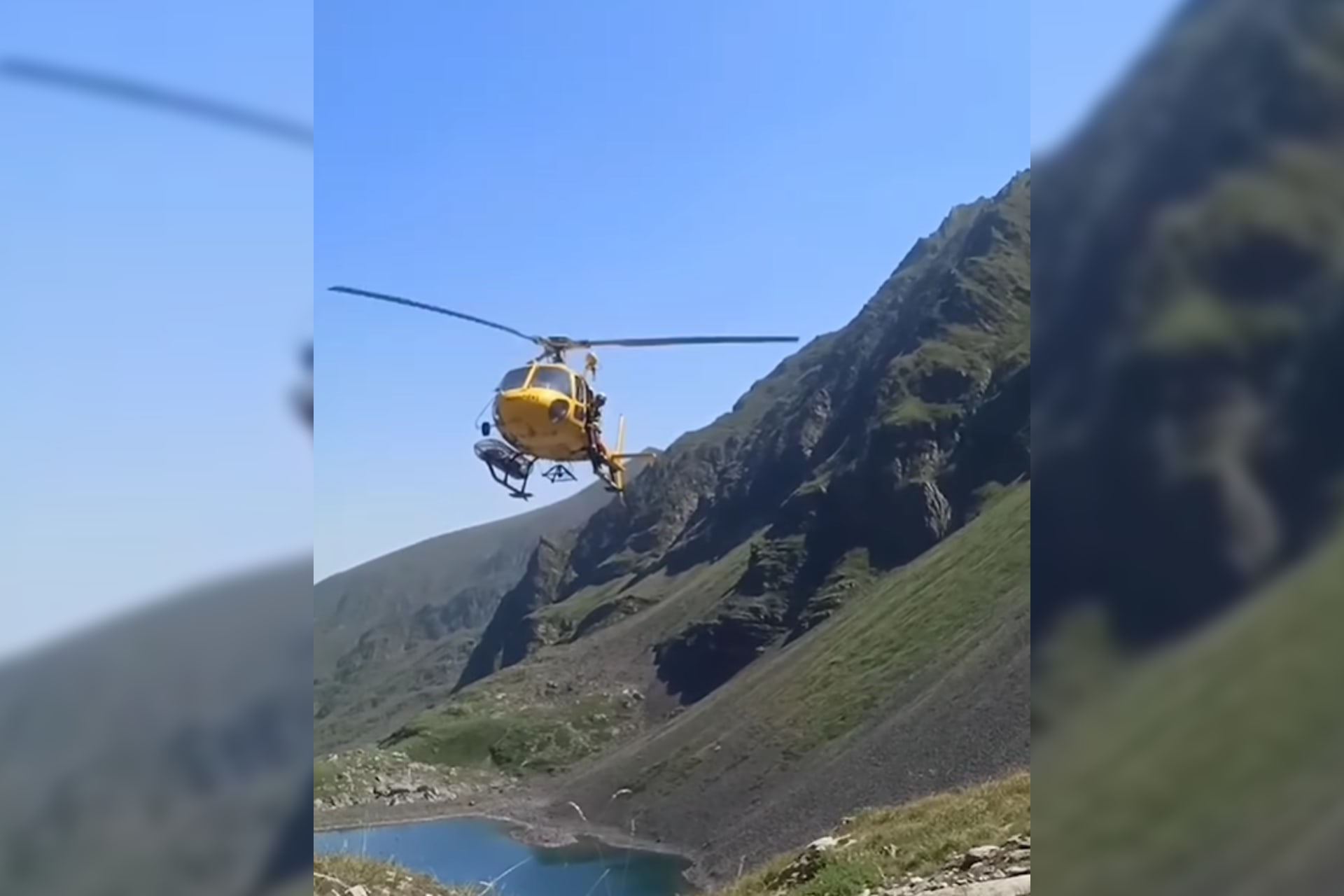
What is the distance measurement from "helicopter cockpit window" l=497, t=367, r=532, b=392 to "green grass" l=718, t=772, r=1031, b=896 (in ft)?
22.8

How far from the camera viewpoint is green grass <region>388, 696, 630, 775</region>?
422 ft

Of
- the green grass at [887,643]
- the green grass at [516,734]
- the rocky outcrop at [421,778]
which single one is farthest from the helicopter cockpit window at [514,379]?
the green grass at [516,734]

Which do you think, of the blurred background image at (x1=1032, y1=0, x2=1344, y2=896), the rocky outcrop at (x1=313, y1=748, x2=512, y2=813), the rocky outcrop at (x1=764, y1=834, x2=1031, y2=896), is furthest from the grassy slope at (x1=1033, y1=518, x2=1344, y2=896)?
the rocky outcrop at (x1=313, y1=748, x2=512, y2=813)

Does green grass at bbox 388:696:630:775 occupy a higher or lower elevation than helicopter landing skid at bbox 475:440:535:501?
lower

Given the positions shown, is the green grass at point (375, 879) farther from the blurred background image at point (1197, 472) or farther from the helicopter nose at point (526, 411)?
the helicopter nose at point (526, 411)

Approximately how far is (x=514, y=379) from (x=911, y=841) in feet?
28.1

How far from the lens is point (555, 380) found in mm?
14891

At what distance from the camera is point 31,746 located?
246 cm

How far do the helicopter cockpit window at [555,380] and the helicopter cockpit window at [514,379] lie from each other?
13cm

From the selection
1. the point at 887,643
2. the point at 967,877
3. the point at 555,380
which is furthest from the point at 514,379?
the point at 887,643

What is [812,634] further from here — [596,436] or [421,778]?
[596,436]

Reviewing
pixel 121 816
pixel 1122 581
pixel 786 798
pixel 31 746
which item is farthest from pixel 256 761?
pixel 786 798

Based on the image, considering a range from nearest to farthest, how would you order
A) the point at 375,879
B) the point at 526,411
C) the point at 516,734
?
the point at 375,879 < the point at 526,411 < the point at 516,734

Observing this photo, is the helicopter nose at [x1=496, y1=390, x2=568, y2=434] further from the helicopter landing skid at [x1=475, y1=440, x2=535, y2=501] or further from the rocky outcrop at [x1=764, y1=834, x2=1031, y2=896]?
the rocky outcrop at [x1=764, y1=834, x2=1031, y2=896]
